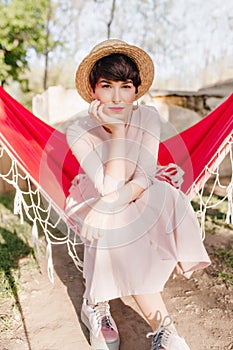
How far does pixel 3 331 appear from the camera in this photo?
1.31 m

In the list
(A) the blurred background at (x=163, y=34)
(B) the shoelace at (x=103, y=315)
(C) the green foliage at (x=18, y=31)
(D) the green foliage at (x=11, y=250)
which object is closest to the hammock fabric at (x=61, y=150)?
(B) the shoelace at (x=103, y=315)

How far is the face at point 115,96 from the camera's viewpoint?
116 centimetres

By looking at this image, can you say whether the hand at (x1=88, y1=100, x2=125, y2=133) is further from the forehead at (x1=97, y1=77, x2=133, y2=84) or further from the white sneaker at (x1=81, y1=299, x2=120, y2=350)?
the white sneaker at (x1=81, y1=299, x2=120, y2=350)

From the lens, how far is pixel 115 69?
1155mm

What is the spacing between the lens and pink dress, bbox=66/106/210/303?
42.5 inches

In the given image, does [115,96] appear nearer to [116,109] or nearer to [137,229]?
[116,109]

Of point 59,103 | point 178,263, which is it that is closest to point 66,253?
point 178,263

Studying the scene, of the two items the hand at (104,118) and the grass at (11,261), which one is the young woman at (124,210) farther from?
the grass at (11,261)

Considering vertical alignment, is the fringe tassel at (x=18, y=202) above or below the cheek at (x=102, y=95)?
below

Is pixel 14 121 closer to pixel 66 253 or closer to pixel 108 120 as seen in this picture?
pixel 108 120

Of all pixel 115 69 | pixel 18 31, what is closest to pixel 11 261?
pixel 115 69

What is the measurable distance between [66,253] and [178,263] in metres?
0.88

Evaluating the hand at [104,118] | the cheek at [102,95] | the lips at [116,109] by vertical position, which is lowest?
the hand at [104,118]

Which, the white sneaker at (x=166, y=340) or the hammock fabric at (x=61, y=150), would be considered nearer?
the white sneaker at (x=166, y=340)
